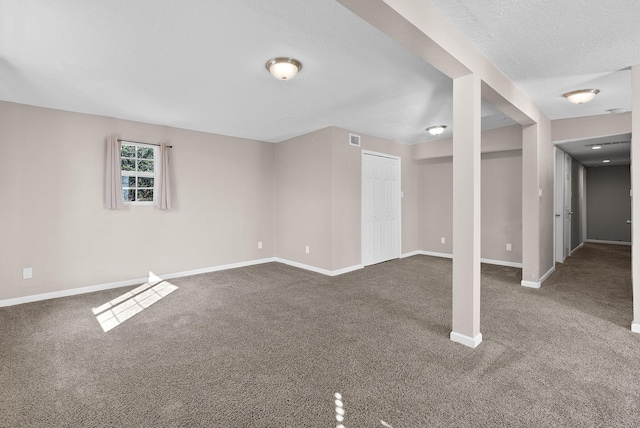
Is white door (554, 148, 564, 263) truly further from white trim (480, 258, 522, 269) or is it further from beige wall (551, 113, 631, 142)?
beige wall (551, 113, 631, 142)

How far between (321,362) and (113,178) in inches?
149

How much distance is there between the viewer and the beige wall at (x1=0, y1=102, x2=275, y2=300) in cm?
363

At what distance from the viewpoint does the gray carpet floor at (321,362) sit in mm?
1712

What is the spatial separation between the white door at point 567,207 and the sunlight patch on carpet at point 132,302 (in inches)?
284

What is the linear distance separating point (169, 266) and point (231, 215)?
1.31 m

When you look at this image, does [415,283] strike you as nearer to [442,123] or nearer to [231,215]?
[442,123]

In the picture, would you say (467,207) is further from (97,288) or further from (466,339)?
(97,288)

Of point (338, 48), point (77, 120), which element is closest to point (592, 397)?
point (338, 48)

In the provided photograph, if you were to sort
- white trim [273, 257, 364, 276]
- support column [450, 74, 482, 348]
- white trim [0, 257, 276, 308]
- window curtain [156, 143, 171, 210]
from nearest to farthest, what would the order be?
1. support column [450, 74, 482, 348]
2. white trim [0, 257, 276, 308]
3. window curtain [156, 143, 171, 210]
4. white trim [273, 257, 364, 276]

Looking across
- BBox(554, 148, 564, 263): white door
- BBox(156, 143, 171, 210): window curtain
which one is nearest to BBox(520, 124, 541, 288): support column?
BBox(554, 148, 564, 263): white door

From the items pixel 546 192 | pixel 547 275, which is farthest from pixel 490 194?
pixel 547 275

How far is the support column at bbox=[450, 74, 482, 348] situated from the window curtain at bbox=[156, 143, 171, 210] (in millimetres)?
4046

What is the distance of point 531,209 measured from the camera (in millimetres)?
4137

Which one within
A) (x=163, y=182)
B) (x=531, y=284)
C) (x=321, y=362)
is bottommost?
(x=321, y=362)
